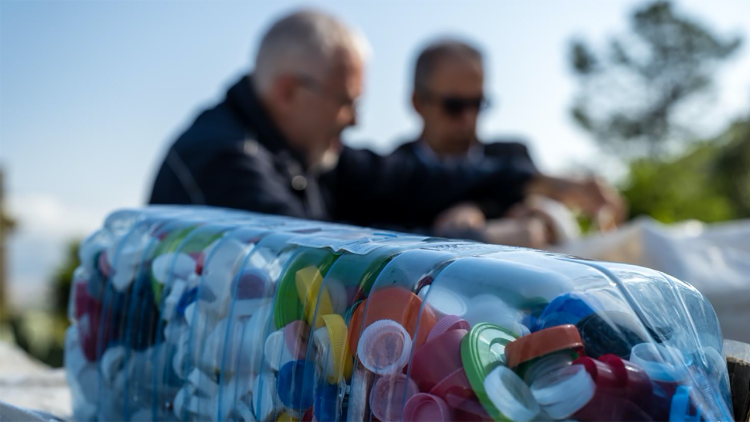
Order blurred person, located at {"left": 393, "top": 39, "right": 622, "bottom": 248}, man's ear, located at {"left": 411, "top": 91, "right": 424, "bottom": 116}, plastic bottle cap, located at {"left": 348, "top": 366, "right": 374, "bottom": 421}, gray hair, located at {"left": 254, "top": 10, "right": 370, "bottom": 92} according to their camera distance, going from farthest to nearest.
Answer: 1. man's ear, located at {"left": 411, "top": 91, "right": 424, "bottom": 116}
2. blurred person, located at {"left": 393, "top": 39, "right": 622, "bottom": 248}
3. gray hair, located at {"left": 254, "top": 10, "right": 370, "bottom": 92}
4. plastic bottle cap, located at {"left": 348, "top": 366, "right": 374, "bottom": 421}

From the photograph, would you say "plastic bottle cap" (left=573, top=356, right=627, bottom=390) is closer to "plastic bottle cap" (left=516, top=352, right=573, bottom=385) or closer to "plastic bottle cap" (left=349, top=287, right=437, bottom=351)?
"plastic bottle cap" (left=516, top=352, right=573, bottom=385)

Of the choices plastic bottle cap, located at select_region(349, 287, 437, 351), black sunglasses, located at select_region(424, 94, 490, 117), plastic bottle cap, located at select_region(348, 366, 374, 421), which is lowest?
plastic bottle cap, located at select_region(348, 366, 374, 421)

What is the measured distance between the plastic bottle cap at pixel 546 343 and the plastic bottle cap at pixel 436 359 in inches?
1.9

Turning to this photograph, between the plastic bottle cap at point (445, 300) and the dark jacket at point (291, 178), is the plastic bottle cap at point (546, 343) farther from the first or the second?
the dark jacket at point (291, 178)

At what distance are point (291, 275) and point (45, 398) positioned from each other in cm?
79

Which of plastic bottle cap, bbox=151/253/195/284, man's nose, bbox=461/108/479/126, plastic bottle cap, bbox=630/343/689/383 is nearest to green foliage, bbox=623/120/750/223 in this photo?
man's nose, bbox=461/108/479/126

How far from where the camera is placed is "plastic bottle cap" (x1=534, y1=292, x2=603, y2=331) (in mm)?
569

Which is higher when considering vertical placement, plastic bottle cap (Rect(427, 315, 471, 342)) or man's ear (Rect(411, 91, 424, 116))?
man's ear (Rect(411, 91, 424, 116))

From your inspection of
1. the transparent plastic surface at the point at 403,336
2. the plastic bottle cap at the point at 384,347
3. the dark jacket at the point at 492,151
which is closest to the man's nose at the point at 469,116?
the dark jacket at the point at 492,151

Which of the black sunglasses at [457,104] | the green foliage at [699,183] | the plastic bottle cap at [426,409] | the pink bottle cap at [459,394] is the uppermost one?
the black sunglasses at [457,104]

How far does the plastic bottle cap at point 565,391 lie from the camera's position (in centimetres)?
53

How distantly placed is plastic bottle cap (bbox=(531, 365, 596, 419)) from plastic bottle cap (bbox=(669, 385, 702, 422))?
0.07m

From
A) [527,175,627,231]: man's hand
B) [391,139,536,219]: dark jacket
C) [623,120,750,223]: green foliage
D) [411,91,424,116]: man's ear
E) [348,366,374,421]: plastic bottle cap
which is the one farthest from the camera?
[623,120,750,223]: green foliage

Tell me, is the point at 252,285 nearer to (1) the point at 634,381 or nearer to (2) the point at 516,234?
(1) the point at 634,381
